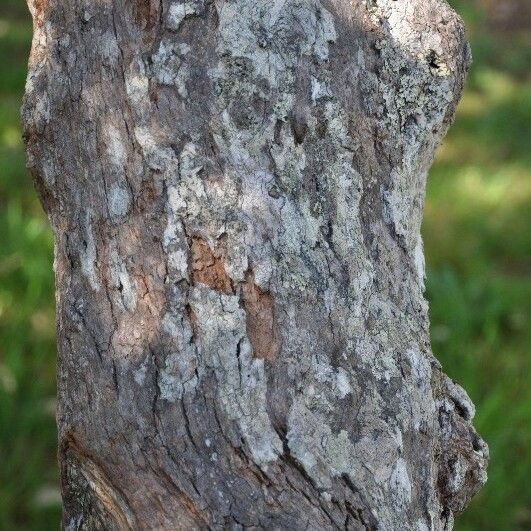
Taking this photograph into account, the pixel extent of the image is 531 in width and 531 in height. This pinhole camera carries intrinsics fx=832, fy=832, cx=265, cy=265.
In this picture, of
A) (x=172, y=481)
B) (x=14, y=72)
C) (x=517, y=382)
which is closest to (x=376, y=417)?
(x=172, y=481)

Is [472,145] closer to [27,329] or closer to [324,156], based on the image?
[27,329]

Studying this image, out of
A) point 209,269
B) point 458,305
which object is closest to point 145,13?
point 209,269

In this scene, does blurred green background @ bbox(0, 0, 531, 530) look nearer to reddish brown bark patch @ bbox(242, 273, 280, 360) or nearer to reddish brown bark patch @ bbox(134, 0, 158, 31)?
reddish brown bark patch @ bbox(242, 273, 280, 360)

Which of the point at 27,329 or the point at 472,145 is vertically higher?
the point at 472,145

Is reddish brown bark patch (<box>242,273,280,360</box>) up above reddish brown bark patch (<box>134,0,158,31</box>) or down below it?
below

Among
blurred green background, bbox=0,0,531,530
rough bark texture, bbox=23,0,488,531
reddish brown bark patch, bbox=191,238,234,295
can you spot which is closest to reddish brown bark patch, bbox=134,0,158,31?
rough bark texture, bbox=23,0,488,531

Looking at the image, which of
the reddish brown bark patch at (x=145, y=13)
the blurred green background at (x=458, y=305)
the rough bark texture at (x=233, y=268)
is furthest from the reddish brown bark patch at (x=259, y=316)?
the blurred green background at (x=458, y=305)

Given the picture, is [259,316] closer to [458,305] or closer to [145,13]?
[145,13]
